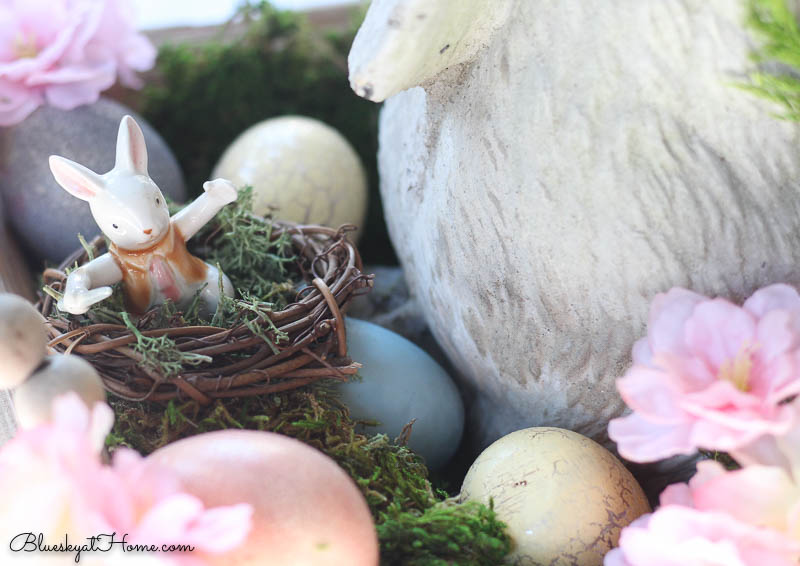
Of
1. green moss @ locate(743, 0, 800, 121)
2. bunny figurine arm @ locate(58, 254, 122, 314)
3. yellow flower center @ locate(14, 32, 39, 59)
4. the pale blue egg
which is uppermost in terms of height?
green moss @ locate(743, 0, 800, 121)

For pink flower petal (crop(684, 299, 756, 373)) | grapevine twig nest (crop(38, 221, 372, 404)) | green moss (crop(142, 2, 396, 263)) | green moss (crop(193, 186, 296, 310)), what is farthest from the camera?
green moss (crop(142, 2, 396, 263))

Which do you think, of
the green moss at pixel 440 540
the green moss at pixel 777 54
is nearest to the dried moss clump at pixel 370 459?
the green moss at pixel 440 540

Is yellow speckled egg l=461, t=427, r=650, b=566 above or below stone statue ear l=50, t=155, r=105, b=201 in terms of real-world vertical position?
below

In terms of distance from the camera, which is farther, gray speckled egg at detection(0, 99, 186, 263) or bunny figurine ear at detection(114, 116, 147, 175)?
gray speckled egg at detection(0, 99, 186, 263)

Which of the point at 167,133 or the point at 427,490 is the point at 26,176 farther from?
the point at 427,490

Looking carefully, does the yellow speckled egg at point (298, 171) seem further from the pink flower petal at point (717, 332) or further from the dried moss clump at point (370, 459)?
the pink flower petal at point (717, 332)

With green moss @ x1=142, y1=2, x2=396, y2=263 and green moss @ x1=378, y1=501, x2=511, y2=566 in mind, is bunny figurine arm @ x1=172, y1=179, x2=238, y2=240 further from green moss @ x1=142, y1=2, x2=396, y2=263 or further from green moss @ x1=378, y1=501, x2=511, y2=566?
green moss @ x1=142, y1=2, x2=396, y2=263

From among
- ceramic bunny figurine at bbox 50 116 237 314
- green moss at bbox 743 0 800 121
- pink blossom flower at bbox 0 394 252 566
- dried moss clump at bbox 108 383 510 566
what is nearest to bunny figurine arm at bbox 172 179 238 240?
ceramic bunny figurine at bbox 50 116 237 314

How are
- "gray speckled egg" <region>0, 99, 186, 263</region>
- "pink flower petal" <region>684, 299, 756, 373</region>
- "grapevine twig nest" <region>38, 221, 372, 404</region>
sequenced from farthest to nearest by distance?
"gray speckled egg" <region>0, 99, 186, 263</region> < "grapevine twig nest" <region>38, 221, 372, 404</region> < "pink flower petal" <region>684, 299, 756, 373</region>
